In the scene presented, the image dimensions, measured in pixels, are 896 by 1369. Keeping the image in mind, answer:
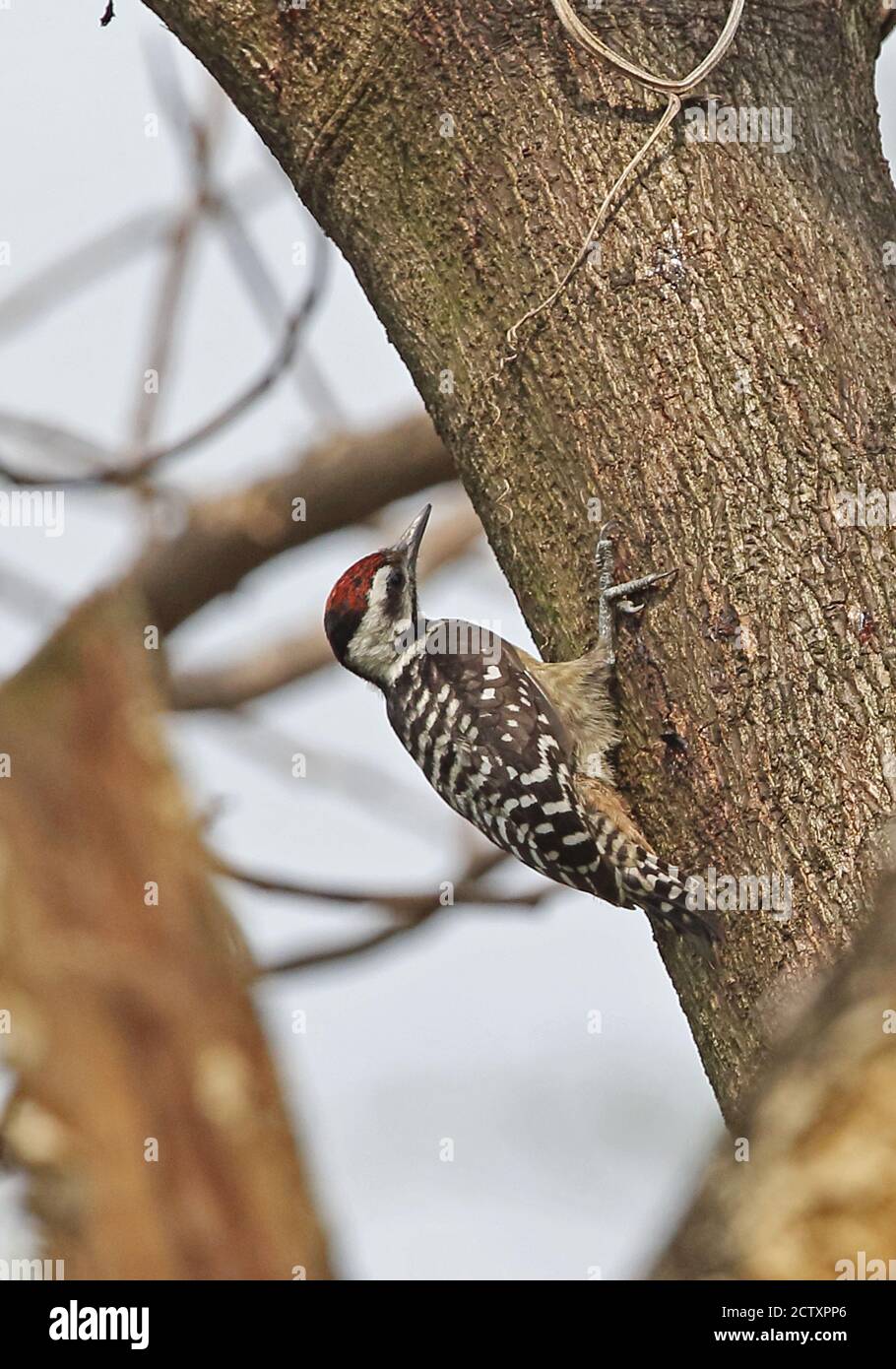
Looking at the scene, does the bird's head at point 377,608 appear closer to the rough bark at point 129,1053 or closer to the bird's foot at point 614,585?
the bird's foot at point 614,585

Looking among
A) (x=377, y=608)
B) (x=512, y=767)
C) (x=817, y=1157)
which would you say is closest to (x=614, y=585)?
(x=512, y=767)

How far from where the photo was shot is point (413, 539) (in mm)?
5492

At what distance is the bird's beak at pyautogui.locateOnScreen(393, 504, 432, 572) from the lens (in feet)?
→ 18.0

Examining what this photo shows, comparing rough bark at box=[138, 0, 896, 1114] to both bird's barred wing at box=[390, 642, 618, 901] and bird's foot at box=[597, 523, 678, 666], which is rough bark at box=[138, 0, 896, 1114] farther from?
bird's barred wing at box=[390, 642, 618, 901]

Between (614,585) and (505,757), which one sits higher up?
(614,585)

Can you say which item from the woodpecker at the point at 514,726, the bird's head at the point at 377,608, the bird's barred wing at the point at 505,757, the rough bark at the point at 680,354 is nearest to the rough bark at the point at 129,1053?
the rough bark at the point at 680,354

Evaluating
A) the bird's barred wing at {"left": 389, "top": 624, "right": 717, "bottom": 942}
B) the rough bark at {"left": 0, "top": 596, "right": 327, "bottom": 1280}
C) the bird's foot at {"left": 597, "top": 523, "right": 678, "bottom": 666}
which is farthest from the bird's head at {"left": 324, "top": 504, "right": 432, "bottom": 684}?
the rough bark at {"left": 0, "top": 596, "right": 327, "bottom": 1280}

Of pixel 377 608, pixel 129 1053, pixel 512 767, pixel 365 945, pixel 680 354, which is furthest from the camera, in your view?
pixel 377 608

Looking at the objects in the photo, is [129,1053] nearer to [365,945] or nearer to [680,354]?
[680,354]

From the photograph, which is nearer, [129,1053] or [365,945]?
[129,1053]

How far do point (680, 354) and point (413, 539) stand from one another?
2413mm

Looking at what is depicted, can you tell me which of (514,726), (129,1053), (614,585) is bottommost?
(129,1053)

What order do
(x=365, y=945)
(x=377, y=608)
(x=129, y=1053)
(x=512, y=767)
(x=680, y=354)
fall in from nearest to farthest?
(x=129, y=1053)
(x=680, y=354)
(x=512, y=767)
(x=365, y=945)
(x=377, y=608)

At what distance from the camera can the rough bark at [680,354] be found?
298 centimetres
